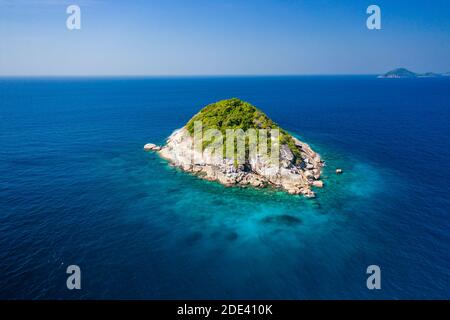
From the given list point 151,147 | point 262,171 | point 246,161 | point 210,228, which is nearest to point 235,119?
point 246,161

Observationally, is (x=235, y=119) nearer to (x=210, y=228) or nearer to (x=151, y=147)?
(x=151, y=147)

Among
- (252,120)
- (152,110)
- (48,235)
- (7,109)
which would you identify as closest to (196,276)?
(48,235)

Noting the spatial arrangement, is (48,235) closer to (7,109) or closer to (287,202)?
(287,202)

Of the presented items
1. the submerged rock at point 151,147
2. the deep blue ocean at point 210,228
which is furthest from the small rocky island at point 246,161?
the submerged rock at point 151,147

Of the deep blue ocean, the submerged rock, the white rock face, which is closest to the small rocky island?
the white rock face

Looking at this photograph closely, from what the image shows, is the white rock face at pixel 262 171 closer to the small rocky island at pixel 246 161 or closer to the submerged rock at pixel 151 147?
the small rocky island at pixel 246 161

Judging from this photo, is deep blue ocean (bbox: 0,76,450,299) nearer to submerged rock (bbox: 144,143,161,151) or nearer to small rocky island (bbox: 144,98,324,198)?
small rocky island (bbox: 144,98,324,198)

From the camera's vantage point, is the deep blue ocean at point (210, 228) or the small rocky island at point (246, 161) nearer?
the deep blue ocean at point (210, 228)
